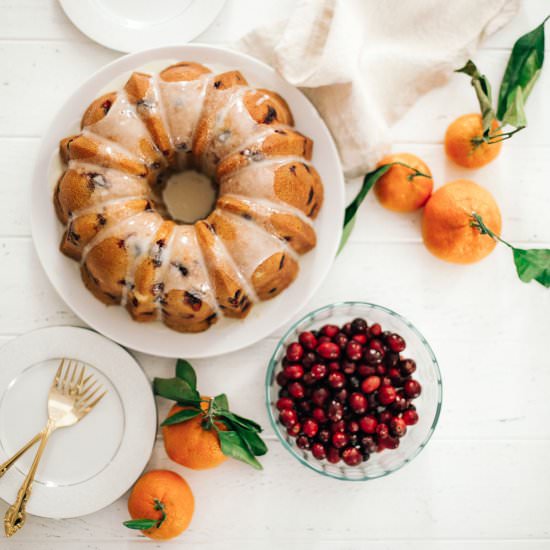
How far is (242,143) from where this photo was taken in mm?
1378

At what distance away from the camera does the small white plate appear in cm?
155

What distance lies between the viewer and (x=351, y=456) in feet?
4.69

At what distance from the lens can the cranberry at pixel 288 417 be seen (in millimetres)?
1435

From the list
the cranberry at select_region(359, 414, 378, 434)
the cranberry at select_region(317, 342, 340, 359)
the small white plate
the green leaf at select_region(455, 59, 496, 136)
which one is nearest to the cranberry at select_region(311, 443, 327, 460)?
the cranberry at select_region(359, 414, 378, 434)

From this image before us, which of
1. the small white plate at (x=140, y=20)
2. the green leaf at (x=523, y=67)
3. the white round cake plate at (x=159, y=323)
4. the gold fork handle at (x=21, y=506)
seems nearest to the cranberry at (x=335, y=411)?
the white round cake plate at (x=159, y=323)

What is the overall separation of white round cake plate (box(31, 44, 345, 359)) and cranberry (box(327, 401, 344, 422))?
9.1 inches

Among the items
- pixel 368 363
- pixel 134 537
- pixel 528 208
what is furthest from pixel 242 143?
pixel 134 537

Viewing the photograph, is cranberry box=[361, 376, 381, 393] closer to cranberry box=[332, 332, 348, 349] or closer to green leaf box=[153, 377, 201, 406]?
cranberry box=[332, 332, 348, 349]

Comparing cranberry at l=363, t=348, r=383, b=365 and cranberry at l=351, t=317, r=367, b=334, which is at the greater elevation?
cranberry at l=351, t=317, r=367, b=334

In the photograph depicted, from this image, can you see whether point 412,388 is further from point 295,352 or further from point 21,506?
point 21,506

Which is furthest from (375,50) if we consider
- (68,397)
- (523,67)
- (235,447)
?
(68,397)

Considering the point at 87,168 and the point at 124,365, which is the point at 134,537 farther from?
the point at 87,168

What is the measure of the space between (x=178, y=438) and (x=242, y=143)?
0.71 m

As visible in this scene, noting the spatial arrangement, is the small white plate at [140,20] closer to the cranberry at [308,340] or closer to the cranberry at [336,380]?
the cranberry at [308,340]
